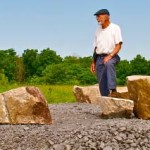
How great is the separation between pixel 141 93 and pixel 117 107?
0.54 meters

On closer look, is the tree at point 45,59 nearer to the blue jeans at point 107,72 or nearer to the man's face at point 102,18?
the blue jeans at point 107,72

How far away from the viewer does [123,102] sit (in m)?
10.9

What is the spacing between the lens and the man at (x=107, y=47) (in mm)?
11539

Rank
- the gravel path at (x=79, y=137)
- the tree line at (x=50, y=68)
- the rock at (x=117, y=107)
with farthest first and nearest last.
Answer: the tree line at (x=50, y=68) → the rock at (x=117, y=107) → the gravel path at (x=79, y=137)

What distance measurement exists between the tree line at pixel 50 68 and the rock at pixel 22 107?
191ft

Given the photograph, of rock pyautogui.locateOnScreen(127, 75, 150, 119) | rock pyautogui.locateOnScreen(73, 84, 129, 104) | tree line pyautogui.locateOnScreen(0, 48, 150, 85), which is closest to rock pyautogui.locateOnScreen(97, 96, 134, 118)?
rock pyautogui.locateOnScreen(127, 75, 150, 119)

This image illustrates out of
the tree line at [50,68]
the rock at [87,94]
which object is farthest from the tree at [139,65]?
the rock at [87,94]

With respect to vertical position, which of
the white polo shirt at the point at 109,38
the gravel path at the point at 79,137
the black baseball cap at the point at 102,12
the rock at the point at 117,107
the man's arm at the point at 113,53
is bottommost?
the gravel path at the point at 79,137

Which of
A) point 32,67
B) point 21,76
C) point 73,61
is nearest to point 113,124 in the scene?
point 21,76

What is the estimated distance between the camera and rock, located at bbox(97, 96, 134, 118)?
35.9 ft

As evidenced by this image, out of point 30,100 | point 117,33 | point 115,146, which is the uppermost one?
point 117,33

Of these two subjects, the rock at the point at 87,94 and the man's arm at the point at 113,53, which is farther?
the rock at the point at 87,94

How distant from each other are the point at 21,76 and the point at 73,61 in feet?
50.8

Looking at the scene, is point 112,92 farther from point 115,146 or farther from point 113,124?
point 115,146
